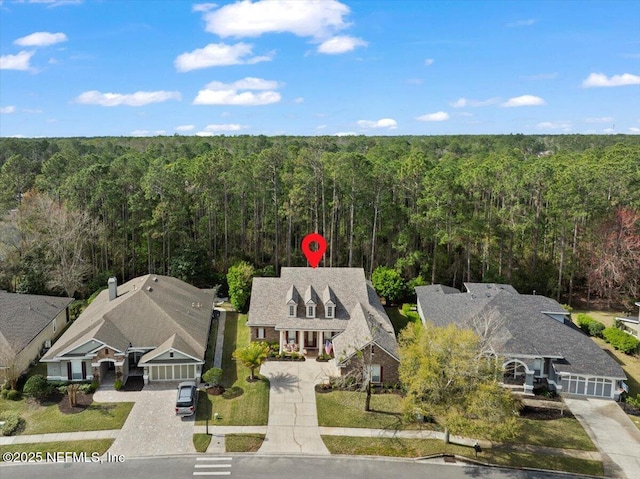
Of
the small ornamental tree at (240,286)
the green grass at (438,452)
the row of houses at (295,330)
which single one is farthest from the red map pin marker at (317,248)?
the green grass at (438,452)

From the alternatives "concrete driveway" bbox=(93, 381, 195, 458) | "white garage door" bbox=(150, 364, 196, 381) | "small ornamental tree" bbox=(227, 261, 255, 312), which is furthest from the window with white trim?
"small ornamental tree" bbox=(227, 261, 255, 312)

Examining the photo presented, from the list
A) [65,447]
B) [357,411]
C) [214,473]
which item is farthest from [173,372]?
[357,411]

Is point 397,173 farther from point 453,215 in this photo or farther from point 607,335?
point 607,335

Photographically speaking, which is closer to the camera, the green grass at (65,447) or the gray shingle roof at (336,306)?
the green grass at (65,447)

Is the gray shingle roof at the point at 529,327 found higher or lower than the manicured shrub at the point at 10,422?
higher

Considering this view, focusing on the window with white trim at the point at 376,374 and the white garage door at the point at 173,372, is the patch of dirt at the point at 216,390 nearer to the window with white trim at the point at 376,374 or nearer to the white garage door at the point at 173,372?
the white garage door at the point at 173,372

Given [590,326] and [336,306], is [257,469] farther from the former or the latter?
[590,326]

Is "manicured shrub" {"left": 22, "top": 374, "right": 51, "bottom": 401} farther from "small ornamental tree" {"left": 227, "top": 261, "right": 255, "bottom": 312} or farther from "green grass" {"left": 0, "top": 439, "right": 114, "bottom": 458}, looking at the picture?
"small ornamental tree" {"left": 227, "top": 261, "right": 255, "bottom": 312}
